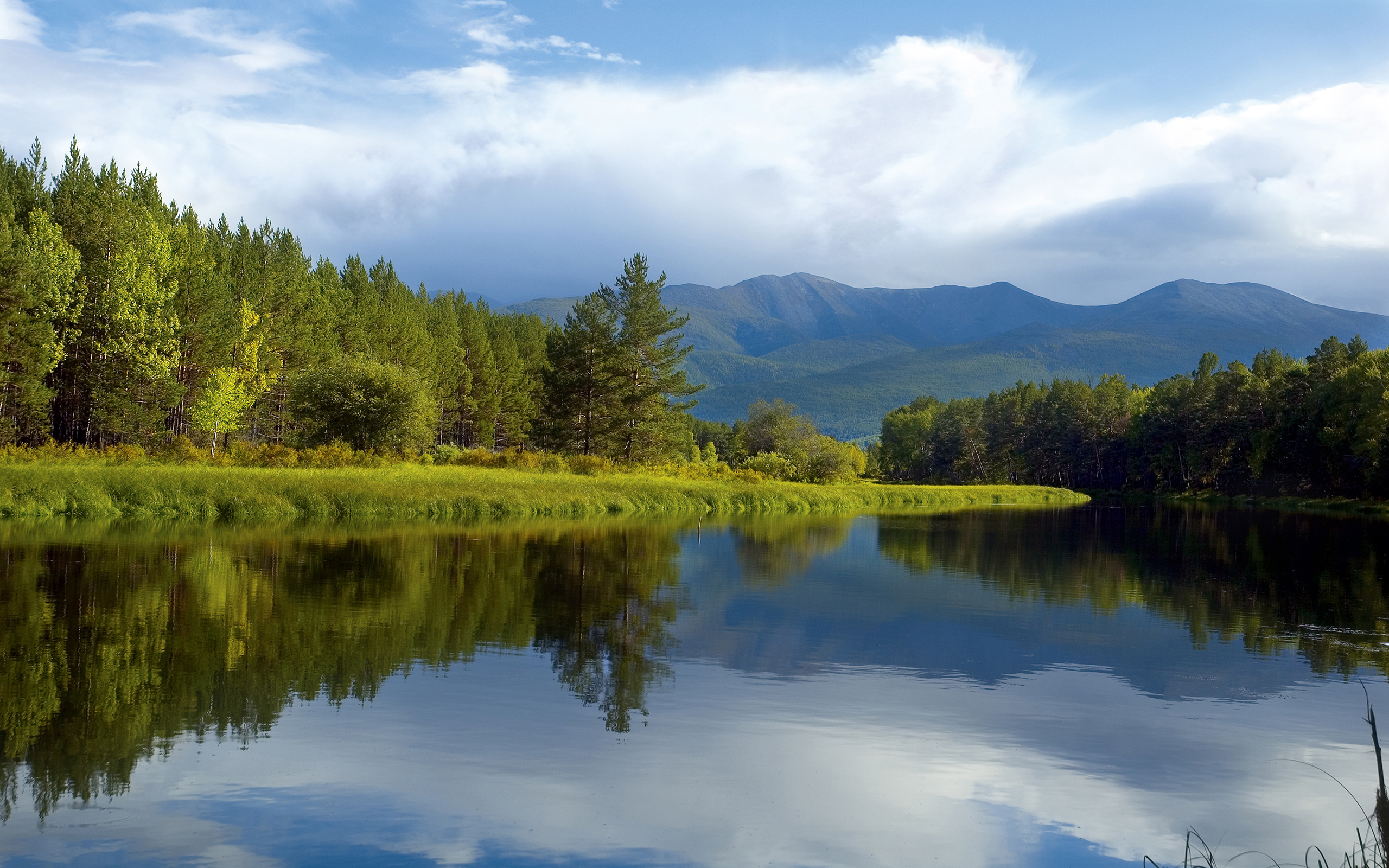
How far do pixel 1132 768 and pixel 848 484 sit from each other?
70907mm

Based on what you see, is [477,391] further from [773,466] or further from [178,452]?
[178,452]

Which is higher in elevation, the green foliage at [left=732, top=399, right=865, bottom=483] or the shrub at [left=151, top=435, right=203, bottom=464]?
the green foliage at [left=732, top=399, right=865, bottom=483]

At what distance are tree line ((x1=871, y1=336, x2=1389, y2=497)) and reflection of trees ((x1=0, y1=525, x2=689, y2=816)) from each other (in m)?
79.0

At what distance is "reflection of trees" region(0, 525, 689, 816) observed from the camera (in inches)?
385

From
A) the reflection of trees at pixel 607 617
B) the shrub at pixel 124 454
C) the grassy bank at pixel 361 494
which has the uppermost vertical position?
the shrub at pixel 124 454

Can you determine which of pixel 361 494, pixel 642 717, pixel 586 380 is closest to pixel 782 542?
pixel 361 494

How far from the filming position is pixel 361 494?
128 ft

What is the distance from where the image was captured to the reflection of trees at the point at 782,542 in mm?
26969

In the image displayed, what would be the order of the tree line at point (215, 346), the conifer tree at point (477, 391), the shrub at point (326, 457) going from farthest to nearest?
the conifer tree at point (477, 391) < the shrub at point (326, 457) < the tree line at point (215, 346)

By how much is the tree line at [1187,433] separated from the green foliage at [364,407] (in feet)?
240

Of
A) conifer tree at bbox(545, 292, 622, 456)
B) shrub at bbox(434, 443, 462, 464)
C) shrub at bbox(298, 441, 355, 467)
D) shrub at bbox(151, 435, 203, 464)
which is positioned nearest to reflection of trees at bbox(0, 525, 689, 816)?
shrub at bbox(151, 435, 203, 464)

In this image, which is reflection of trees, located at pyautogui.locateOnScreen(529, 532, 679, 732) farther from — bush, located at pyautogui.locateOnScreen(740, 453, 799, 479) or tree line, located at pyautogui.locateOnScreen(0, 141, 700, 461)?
bush, located at pyautogui.locateOnScreen(740, 453, 799, 479)

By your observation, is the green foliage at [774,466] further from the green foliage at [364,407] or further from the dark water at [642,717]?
the dark water at [642,717]

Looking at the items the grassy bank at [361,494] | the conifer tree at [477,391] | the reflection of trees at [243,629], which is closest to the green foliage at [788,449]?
the grassy bank at [361,494]
